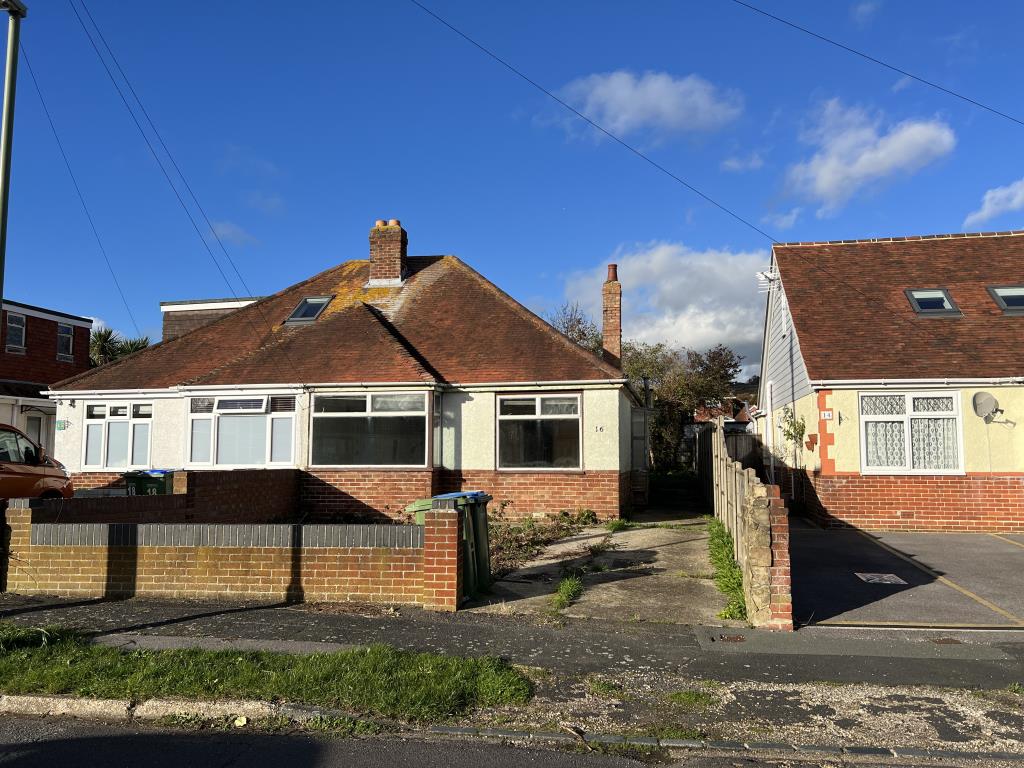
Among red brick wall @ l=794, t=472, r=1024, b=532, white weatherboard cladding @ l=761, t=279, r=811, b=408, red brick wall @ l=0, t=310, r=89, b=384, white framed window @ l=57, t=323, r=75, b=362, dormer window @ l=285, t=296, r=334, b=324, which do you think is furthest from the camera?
white framed window @ l=57, t=323, r=75, b=362

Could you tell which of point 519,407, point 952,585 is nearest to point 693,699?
point 952,585

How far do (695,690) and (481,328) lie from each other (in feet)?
40.2

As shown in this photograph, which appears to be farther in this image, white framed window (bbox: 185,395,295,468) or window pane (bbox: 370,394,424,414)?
white framed window (bbox: 185,395,295,468)

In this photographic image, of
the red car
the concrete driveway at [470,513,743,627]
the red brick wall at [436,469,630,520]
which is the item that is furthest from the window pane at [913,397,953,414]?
the red car

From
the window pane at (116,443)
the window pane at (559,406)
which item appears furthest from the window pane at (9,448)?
the window pane at (559,406)

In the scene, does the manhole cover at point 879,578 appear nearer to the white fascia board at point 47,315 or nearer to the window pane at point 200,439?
the window pane at point 200,439

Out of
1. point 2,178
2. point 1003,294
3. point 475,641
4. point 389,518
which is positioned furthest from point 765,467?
point 2,178

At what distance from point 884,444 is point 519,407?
7.06 meters

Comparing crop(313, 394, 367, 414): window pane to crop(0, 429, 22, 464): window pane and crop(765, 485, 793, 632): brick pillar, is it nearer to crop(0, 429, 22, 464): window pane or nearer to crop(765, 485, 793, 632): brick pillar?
crop(0, 429, 22, 464): window pane

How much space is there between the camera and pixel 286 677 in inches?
195

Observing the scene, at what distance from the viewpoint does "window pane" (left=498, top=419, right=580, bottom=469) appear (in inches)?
578

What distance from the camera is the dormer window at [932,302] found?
14891mm

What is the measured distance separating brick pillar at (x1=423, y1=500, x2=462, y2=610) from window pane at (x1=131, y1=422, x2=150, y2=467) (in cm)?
1182

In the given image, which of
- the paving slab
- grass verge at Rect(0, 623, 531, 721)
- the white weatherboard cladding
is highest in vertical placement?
the white weatherboard cladding
